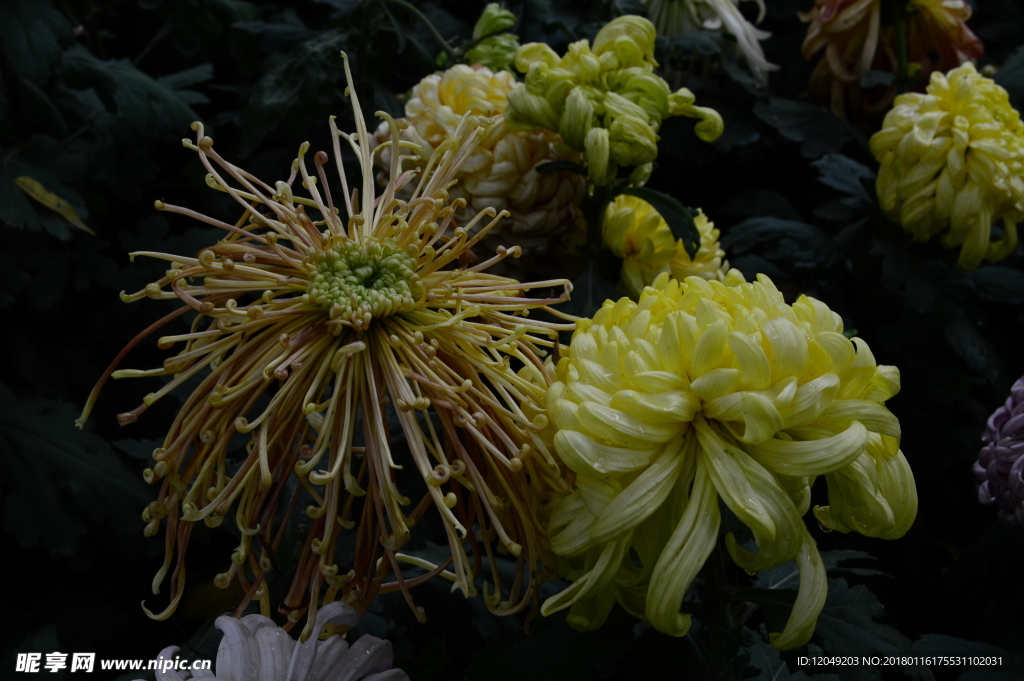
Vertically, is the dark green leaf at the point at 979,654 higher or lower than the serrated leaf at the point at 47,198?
lower

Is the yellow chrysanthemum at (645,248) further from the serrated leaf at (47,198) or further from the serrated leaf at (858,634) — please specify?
the serrated leaf at (47,198)

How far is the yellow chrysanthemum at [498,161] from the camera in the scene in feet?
2.89

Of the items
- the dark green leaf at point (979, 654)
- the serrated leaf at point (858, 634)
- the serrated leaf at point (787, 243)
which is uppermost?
the serrated leaf at point (858, 634)

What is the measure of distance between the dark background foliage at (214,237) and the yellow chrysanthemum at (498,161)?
13.2 inches

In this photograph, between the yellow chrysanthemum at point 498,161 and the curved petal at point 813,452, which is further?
the yellow chrysanthemum at point 498,161

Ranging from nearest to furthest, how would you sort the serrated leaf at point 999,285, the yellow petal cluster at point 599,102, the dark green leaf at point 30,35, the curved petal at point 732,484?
1. the curved petal at point 732,484
2. the yellow petal cluster at point 599,102
3. the dark green leaf at point 30,35
4. the serrated leaf at point 999,285

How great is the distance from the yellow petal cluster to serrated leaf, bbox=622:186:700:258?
1.6 inches

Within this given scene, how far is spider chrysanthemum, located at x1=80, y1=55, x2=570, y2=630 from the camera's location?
564 mm

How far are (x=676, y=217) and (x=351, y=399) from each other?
1.55ft

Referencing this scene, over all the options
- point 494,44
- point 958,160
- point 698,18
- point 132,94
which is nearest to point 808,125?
point 698,18

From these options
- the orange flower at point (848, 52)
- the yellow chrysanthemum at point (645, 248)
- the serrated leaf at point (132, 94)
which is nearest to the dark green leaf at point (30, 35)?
the serrated leaf at point (132, 94)

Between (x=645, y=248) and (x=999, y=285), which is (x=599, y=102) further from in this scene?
(x=999, y=285)

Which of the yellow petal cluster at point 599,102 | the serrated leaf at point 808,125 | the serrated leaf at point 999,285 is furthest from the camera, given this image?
the serrated leaf at point 808,125

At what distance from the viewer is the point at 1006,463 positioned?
0.93 metres
